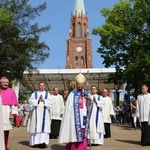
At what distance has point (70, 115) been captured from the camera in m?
8.59

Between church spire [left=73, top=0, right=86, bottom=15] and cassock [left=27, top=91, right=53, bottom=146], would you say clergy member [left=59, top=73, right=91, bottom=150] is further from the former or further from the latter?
church spire [left=73, top=0, right=86, bottom=15]

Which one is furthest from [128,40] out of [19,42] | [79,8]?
[79,8]

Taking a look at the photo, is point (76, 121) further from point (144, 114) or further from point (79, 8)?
point (79, 8)

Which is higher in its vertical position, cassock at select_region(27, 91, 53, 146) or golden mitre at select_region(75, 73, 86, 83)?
golden mitre at select_region(75, 73, 86, 83)

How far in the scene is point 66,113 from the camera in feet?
28.5

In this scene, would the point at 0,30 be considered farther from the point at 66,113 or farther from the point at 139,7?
the point at 66,113

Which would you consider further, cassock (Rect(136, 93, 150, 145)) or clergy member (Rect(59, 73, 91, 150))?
cassock (Rect(136, 93, 150, 145))

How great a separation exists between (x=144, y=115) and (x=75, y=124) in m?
3.23

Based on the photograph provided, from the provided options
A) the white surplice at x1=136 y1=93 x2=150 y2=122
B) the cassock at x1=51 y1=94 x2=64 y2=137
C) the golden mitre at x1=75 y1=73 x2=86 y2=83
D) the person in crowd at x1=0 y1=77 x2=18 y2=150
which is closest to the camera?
the person in crowd at x1=0 y1=77 x2=18 y2=150

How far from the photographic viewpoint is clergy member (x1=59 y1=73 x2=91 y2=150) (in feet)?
27.6

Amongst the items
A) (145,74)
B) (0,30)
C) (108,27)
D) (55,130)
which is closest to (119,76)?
(108,27)

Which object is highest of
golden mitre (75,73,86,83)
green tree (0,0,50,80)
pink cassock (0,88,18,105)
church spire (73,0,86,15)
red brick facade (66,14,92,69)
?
church spire (73,0,86,15)

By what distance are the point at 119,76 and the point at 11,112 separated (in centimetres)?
2377

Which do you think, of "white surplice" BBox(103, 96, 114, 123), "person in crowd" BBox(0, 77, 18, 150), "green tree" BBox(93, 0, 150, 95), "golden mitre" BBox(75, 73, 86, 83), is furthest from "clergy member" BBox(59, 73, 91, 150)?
"green tree" BBox(93, 0, 150, 95)
